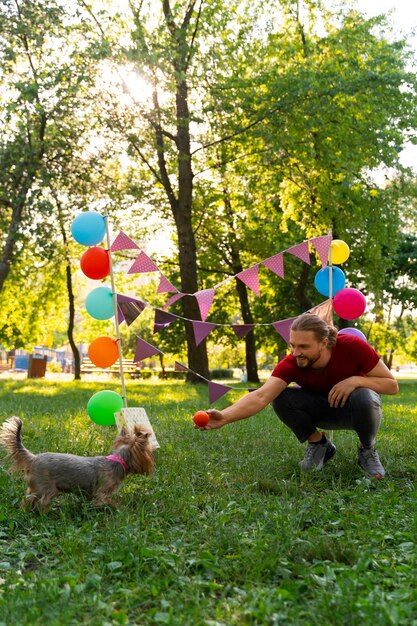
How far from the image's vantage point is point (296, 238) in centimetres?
2383

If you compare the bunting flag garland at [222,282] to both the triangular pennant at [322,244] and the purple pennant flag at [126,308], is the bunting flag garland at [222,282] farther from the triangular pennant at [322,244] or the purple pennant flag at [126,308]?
the purple pennant flag at [126,308]

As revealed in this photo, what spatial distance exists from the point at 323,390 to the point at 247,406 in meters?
0.83

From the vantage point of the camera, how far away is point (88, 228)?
6.45 meters

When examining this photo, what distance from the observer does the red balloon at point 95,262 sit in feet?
21.6

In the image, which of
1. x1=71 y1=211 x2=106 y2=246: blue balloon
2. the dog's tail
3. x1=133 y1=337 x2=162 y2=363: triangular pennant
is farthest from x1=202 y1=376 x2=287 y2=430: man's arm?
x1=71 y1=211 x2=106 y2=246: blue balloon

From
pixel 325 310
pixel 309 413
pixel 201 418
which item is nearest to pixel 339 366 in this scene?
pixel 309 413

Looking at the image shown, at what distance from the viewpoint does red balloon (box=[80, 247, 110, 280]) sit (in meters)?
6.57

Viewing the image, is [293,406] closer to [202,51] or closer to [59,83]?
[59,83]

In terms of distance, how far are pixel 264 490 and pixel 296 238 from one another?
19462mm

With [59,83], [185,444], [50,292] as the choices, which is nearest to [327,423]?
[185,444]

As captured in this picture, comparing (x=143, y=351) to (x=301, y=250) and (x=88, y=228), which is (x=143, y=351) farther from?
(x=301, y=250)

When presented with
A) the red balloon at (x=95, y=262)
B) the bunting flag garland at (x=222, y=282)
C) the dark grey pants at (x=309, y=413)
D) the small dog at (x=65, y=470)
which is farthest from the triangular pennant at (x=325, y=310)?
the small dog at (x=65, y=470)

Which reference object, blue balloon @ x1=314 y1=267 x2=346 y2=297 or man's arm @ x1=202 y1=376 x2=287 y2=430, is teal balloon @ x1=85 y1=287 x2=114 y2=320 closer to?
man's arm @ x1=202 y1=376 x2=287 y2=430

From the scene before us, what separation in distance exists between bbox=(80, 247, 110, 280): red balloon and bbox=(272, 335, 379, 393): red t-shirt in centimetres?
223
